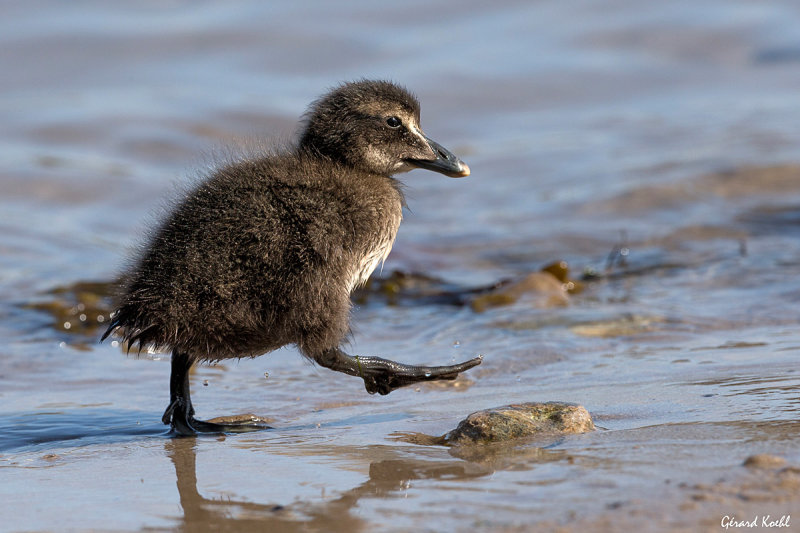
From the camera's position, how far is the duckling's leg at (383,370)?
5352mm

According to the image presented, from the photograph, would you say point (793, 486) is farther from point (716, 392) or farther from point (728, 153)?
point (728, 153)

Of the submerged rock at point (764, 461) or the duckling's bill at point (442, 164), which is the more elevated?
the duckling's bill at point (442, 164)

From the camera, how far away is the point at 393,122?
5898 mm

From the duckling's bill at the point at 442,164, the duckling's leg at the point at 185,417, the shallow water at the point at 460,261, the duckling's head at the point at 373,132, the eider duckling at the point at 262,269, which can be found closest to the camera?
the shallow water at the point at 460,261

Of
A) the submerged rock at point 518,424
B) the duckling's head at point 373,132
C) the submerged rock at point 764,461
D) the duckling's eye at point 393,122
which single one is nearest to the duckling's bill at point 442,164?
the duckling's head at point 373,132

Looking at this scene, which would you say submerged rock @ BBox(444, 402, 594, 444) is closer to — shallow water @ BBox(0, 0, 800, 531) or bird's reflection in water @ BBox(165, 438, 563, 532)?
shallow water @ BBox(0, 0, 800, 531)

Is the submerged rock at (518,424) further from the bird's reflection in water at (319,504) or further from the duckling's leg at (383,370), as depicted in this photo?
the duckling's leg at (383,370)

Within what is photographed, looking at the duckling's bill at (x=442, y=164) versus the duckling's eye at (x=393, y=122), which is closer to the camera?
the duckling's eye at (x=393, y=122)

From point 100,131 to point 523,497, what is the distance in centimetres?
1058

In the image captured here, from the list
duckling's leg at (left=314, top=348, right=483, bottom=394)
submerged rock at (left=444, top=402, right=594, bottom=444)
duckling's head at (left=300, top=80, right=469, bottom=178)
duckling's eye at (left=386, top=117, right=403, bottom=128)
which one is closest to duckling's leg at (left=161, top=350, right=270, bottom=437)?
duckling's leg at (left=314, top=348, right=483, bottom=394)

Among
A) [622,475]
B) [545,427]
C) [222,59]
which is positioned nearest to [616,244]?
[545,427]

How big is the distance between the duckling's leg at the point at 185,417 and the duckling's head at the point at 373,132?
1.30m

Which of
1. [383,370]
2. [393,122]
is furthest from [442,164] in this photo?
[383,370]

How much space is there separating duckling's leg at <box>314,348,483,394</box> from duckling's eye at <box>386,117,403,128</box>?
1295 millimetres
